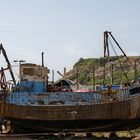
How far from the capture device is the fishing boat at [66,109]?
25.1 metres

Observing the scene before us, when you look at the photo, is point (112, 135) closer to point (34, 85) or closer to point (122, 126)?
point (122, 126)

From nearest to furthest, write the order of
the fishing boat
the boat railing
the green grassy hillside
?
the fishing boat < the boat railing < the green grassy hillside

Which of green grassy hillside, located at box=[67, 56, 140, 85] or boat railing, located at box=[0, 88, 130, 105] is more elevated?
green grassy hillside, located at box=[67, 56, 140, 85]

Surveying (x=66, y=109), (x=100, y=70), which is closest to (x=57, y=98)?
(x=66, y=109)

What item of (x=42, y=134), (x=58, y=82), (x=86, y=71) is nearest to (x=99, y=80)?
(x=86, y=71)

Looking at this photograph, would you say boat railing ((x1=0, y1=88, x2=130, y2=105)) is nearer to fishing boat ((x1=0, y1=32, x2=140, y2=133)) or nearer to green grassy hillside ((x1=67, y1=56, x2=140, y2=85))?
fishing boat ((x1=0, y1=32, x2=140, y2=133))

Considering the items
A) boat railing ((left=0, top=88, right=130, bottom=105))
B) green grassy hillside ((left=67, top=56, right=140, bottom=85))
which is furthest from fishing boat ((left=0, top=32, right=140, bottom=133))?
green grassy hillside ((left=67, top=56, right=140, bottom=85))

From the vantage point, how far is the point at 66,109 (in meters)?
25.9

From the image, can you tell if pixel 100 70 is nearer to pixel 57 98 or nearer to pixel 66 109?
pixel 57 98

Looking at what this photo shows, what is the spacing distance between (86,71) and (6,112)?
5195 cm

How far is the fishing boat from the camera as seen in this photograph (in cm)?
2506

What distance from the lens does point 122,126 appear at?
83.9ft

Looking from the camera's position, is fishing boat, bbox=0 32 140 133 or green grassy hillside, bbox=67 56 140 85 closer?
fishing boat, bbox=0 32 140 133

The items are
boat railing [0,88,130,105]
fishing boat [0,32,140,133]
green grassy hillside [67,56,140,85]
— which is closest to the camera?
fishing boat [0,32,140,133]
